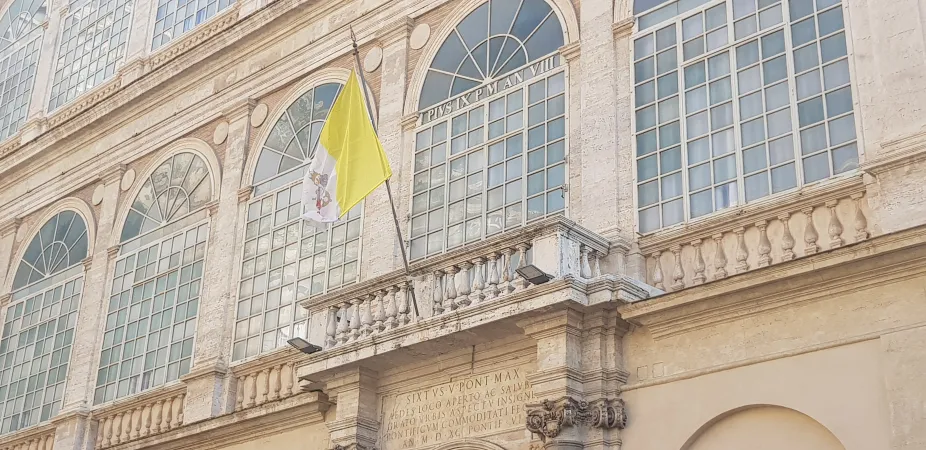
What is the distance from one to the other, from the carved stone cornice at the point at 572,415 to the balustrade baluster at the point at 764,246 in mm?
1745

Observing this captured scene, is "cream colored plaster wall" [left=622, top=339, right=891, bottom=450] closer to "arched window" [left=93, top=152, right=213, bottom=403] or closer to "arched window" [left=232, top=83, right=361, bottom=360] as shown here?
"arched window" [left=232, top=83, right=361, bottom=360]

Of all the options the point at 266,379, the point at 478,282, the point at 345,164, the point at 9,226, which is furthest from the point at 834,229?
the point at 9,226

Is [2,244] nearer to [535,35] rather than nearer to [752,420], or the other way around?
[535,35]

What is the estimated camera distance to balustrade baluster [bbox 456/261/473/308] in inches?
443

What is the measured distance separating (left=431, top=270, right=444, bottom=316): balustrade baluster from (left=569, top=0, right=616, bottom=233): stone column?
1.47 meters

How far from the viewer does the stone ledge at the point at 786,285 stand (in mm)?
8984

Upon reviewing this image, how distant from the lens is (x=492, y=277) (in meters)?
11.0

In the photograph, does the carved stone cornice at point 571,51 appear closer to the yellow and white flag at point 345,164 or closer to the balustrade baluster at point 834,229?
the yellow and white flag at point 345,164

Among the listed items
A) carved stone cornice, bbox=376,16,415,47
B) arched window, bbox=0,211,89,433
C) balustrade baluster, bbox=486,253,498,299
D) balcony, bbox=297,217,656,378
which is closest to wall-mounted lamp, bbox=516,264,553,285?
balcony, bbox=297,217,656,378

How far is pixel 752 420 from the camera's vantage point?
31.9 ft

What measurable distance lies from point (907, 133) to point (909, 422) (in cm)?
235

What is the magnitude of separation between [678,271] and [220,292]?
6874mm

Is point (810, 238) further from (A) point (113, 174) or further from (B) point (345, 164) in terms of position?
(A) point (113, 174)

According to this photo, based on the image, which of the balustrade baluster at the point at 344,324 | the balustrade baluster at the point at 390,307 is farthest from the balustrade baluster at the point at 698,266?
the balustrade baluster at the point at 344,324
